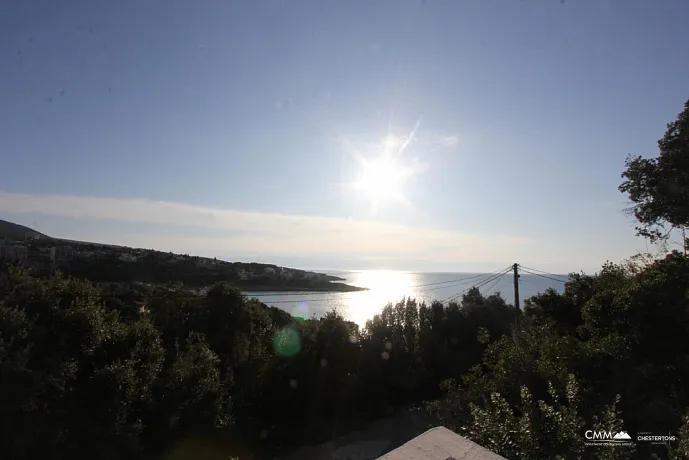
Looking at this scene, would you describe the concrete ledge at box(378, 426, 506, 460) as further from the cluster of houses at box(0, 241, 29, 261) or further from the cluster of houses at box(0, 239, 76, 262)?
the cluster of houses at box(0, 239, 76, 262)

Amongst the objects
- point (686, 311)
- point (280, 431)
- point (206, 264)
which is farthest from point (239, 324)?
point (686, 311)

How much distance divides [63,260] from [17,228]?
10488 mm

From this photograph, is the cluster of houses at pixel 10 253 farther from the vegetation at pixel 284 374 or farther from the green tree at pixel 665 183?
the green tree at pixel 665 183

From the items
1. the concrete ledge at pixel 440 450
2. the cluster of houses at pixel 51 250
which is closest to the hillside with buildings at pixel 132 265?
the cluster of houses at pixel 51 250

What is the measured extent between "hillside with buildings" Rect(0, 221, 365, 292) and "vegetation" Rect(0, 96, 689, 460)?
6.70ft

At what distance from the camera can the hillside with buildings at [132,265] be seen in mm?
14462

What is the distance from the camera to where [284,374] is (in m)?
14.2

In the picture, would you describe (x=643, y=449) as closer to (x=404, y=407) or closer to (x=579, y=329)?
(x=579, y=329)

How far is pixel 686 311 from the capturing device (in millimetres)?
7438

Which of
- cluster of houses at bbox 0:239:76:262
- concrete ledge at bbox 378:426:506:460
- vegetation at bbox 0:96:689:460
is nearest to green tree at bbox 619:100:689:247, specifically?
vegetation at bbox 0:96:689:460

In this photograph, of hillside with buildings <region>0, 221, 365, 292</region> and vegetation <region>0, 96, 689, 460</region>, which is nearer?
vegetation <region>0, 96, 689, 460</region>

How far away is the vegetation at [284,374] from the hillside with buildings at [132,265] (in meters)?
2.04

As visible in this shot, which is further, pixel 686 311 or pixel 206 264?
pixel 206 264

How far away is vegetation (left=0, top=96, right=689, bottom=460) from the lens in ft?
18.7
